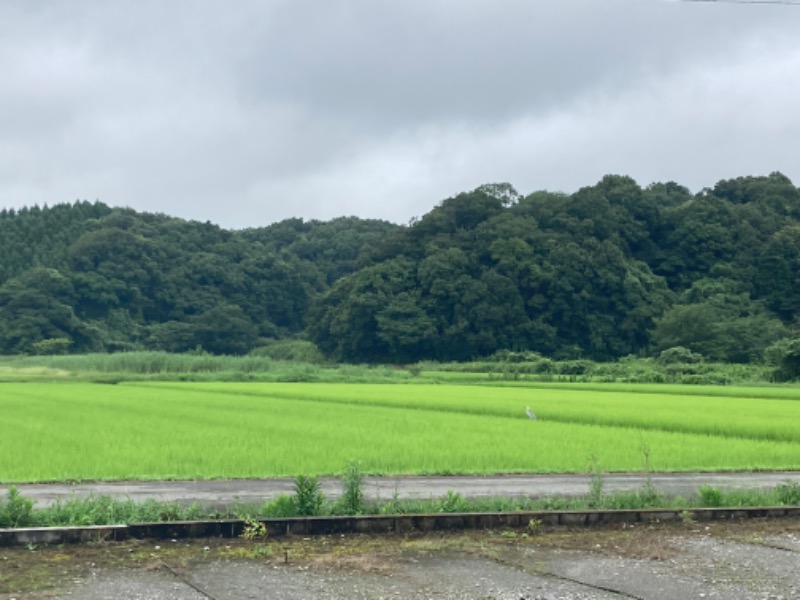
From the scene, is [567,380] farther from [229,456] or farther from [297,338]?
[297,338]

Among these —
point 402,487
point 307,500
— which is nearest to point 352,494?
point 307,500

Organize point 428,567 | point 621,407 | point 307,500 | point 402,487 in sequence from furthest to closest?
point 621,407 → point 402,487 → point 307,500 → point 428,567

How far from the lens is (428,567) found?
6152mm

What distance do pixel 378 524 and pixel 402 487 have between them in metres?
2.75

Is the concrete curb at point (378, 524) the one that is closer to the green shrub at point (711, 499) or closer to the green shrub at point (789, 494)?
the green shrub at point (711, 499)

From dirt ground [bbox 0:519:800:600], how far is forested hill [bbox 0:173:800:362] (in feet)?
159

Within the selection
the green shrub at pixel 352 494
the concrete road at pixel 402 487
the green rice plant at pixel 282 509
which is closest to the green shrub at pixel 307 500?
the green rice plant at pixel 282 509

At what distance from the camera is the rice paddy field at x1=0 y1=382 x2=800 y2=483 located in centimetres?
1186

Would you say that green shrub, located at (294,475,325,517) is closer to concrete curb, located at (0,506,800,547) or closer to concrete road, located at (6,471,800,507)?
concrete curb, located at (0,506,800,547)

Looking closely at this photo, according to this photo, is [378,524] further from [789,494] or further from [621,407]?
[621,407]

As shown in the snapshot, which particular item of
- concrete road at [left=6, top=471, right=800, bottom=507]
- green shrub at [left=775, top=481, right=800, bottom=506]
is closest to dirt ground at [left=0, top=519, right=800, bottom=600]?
green shrub at [left=775, top=481, right=800, bottom=506]

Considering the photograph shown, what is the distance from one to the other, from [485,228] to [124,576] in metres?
62.0

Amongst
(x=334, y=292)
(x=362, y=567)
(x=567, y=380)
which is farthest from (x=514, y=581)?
(x=334, y=292)

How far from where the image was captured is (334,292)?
228 feet
